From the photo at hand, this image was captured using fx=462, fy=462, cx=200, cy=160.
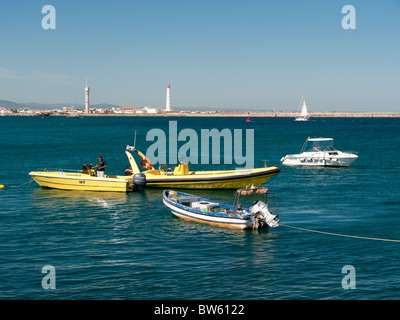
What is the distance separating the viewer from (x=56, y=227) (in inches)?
1123

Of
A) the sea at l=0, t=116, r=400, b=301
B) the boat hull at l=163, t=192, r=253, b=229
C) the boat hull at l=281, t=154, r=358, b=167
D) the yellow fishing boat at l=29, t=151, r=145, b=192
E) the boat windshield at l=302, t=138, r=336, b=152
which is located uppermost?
the boat windshield at l=302, t=138, r=336, b=152

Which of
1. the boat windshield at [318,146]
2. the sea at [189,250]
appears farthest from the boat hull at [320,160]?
the sea at [189,250]

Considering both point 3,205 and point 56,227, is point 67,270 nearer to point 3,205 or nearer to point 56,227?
point 56,227

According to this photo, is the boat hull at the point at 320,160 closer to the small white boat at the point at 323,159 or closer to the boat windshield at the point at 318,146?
the small white boat at the point at 323,159

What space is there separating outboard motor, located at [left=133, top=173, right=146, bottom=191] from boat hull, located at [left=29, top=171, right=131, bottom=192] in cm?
70

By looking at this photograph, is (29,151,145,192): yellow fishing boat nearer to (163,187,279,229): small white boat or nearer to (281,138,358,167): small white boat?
(163,187,279,229): small white boat

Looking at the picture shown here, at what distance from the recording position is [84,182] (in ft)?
132

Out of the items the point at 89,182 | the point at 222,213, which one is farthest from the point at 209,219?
the point at 89,182

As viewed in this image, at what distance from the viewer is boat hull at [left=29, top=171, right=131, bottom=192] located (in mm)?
39719

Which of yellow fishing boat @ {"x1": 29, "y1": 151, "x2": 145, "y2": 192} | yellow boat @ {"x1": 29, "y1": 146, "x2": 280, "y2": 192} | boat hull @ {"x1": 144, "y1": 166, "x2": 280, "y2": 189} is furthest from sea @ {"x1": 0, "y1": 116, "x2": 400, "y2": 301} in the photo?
boat hull @ {"x1": 144, "y1": 166, "x2": 280, "y2": 189}

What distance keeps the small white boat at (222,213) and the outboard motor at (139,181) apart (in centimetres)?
819

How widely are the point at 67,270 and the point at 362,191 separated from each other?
1177 inches
